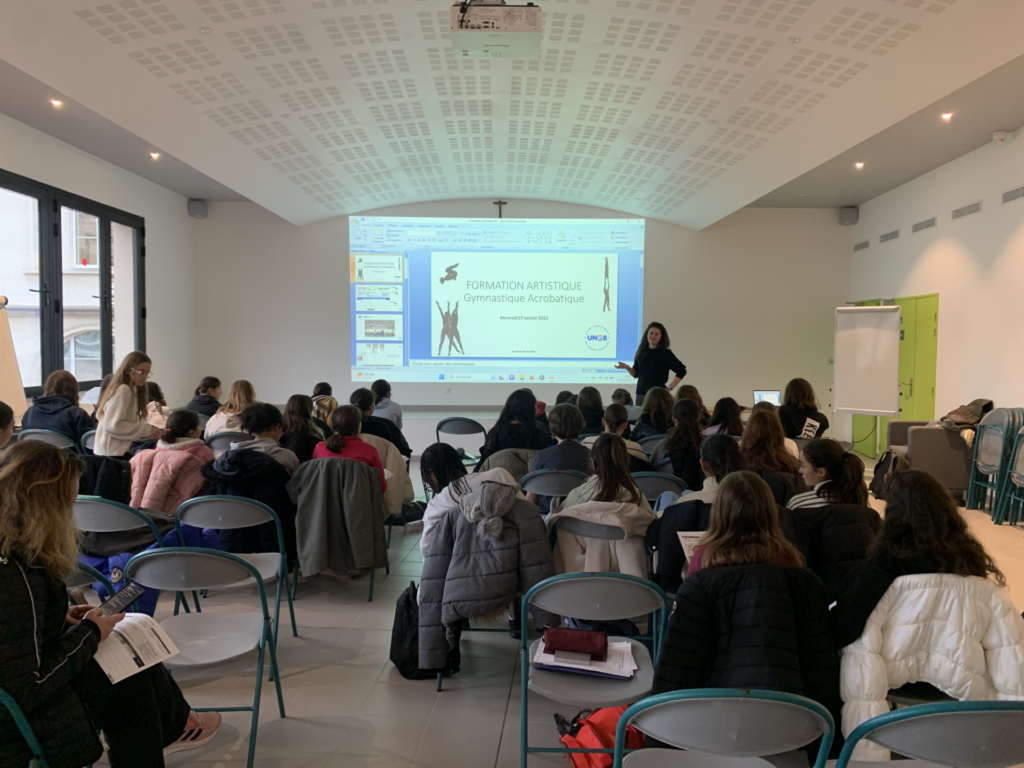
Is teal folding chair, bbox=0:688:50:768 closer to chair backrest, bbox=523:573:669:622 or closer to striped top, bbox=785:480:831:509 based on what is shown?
chair backrest, bbox=523:573:669:622

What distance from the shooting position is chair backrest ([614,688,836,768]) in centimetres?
143

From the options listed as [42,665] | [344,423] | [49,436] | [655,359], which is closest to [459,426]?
[655,359]

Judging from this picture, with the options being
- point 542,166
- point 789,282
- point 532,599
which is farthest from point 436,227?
point 532,599

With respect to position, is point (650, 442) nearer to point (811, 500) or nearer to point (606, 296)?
point (811, 500)

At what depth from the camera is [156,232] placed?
9.05 m

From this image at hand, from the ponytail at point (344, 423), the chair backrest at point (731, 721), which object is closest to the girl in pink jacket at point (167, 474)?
the ponytail at point (344, 423)

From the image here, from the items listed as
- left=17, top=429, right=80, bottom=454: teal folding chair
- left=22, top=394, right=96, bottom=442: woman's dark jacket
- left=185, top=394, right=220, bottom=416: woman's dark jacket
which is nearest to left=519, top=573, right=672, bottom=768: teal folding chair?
left=17, top=429, right=80, bottom=454: teal folding chair

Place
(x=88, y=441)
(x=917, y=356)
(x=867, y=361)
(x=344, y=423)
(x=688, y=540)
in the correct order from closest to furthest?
(x=688, y=540) < (x=344, y=423) < (x=88, y=441) < (x=917, y=356) < (x=867, y=361)

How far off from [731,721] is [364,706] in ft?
5.73

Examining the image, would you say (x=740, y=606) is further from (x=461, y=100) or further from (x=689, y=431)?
(x=461, y=100)

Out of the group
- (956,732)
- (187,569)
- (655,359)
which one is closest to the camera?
(956,732)

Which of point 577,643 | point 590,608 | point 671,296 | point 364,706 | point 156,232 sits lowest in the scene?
point 364,706

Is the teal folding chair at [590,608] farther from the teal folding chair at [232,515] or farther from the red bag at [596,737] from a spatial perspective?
the teal folding chair at [232,515]

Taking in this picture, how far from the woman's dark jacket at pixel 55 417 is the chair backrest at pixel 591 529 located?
12.5ft
